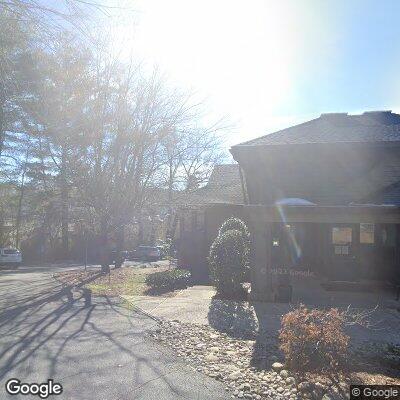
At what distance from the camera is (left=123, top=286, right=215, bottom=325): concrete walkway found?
9484 millimetres

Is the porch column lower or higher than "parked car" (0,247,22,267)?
higher

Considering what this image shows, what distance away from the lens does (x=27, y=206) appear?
133 feet

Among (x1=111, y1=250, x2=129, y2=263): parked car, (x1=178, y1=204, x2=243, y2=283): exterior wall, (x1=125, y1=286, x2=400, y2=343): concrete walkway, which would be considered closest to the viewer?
(x1=125, y1=286, x2=400, y2=343): concrete walkway

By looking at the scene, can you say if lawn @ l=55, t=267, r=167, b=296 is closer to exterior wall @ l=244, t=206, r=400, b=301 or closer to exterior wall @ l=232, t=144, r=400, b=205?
exterior wall @ l=244, t=206, r=400, b=301

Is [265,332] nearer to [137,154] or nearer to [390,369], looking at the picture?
[390,369]

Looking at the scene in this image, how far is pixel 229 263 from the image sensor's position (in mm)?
11945

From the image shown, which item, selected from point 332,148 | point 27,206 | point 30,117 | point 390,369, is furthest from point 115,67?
point 27,206

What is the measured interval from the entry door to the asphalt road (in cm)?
794

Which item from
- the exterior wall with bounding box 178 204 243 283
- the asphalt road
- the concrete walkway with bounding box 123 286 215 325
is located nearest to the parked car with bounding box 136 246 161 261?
the exterior wall with bounding box 178 204 243 283

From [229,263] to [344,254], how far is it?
4.92 meters

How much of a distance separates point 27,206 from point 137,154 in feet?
86.7

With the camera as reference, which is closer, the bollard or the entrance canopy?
the entrance canopy

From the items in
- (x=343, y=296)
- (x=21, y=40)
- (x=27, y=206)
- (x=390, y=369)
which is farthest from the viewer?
(x=27, y=206)

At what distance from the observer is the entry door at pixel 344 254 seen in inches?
571
